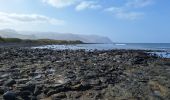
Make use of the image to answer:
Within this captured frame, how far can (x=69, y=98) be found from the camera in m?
15.2

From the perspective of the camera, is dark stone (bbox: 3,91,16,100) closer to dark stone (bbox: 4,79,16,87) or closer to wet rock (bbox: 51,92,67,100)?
wet rock (bbox: 51,92,67,100)

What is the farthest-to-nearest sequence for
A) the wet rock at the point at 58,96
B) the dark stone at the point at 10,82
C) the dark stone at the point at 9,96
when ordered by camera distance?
the dark stone at the point at 10,82 → the wet rock at the point at 58,96 → the dark stone at the point at 9,96

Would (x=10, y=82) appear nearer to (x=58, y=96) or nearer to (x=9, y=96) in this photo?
(x=9, y=96)

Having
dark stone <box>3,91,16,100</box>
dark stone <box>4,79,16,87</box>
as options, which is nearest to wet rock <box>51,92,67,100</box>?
dark stone <box>3,91,16,100</box>

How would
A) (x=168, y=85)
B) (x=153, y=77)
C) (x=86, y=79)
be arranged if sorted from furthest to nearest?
(x=153, y=77) < (x=86, y=79) < (x=168, y=85)

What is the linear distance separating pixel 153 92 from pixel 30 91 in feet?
20.9

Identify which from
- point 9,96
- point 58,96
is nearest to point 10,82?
point 9,96

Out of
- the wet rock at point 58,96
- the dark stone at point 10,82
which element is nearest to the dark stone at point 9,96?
the wet rock at point 58,96

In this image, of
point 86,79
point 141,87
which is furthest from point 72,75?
point 141,87

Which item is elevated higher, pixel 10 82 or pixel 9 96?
pixel 10 82

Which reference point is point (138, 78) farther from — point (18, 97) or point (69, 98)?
point (18, 97)

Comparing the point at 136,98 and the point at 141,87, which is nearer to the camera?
the point at 136,98

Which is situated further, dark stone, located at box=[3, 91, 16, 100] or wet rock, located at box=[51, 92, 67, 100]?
wet rock, located at box=[51, 92, 67, 100]

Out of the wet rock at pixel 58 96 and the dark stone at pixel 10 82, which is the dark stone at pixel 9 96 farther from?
the dark stone at pixel 10 82
